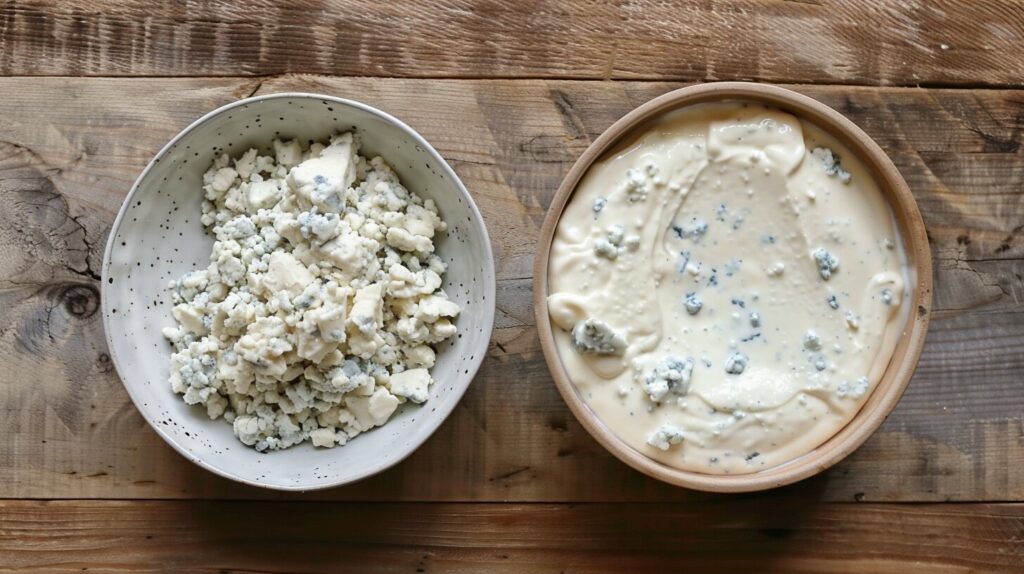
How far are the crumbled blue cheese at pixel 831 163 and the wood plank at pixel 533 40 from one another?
243 mm

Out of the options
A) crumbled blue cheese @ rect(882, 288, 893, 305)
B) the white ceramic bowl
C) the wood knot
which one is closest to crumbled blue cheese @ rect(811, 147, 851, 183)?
crumbled blue cheese @ rect(882, 288, 893, 305)

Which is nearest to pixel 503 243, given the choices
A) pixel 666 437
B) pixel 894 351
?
pixel 666 437

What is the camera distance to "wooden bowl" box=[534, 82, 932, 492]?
4.42 feet

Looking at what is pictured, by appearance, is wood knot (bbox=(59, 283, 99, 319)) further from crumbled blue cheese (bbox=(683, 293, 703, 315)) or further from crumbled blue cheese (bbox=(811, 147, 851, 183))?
crumbled blue cheese (bbox=(811, 147, 851, 183))

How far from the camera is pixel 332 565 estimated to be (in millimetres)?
1586

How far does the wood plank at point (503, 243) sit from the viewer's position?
1.57 meters

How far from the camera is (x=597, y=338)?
1356 millimetres

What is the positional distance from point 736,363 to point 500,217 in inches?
19.2

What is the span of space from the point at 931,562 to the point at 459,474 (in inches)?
34.2

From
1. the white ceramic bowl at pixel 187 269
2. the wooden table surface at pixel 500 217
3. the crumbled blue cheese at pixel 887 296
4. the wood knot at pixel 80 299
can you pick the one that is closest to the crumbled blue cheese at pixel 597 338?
the white ceramic bowl at pixel 187 269

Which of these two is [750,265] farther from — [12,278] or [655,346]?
[12,278]

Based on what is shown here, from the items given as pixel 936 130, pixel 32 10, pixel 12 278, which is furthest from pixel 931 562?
pixel 32 10

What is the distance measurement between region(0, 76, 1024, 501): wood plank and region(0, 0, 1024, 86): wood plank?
0.11ft

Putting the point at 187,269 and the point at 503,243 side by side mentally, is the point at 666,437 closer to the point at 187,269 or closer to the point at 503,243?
the point at 503,243
